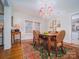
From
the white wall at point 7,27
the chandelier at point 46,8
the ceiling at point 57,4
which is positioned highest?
the ceiling at point 57,4

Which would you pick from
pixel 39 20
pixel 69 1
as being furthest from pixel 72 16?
pixel 39 20

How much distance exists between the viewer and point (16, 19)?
7707 millimetres

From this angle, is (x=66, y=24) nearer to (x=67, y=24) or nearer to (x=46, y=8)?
(x=67, y=24)

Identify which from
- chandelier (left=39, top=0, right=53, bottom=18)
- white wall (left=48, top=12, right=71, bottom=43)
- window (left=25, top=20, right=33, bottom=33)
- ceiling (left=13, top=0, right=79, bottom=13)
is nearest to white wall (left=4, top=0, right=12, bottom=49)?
ceiling (left=13, top=0, right=79, bottom=13)

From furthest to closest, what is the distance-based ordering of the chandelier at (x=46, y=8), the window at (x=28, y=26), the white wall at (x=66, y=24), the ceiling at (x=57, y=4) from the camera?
the window at (x=28, y=26) < the white wall at (x=66, y=24) < the ceiling at (x=57, y=4) < the chandelier at (x=46, y=8)

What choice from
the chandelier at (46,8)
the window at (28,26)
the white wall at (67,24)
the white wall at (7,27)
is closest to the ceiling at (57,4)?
the chandelier at (46,8)

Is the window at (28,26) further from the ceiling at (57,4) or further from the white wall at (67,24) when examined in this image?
the white wall at (67,24)

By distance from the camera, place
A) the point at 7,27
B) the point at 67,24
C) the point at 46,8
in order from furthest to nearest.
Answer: the point at 67,24 → the point at 7,27 → the point at 46,8

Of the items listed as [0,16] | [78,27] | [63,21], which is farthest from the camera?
[63,21]

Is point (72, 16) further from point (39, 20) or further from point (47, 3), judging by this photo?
point (39, 20)

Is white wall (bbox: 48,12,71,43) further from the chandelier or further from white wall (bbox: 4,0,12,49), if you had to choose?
white wall (bbox: 4,0,12,49)

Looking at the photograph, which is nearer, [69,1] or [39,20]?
[69,1]

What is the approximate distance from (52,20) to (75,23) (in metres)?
2.85

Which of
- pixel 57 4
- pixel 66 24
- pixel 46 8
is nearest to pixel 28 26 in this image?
pixel 66 24
